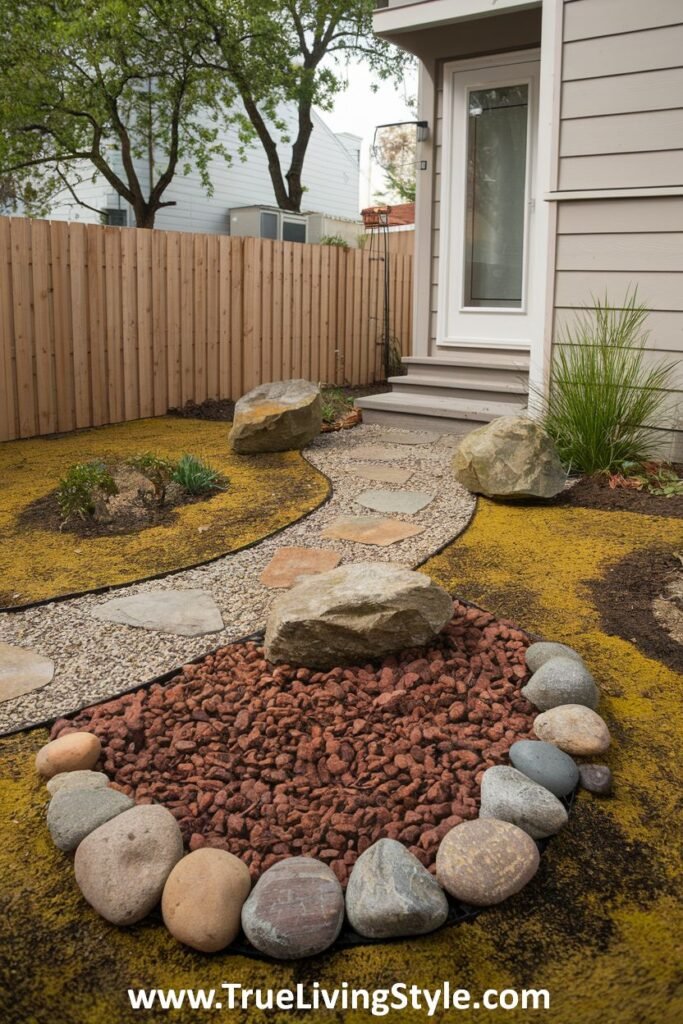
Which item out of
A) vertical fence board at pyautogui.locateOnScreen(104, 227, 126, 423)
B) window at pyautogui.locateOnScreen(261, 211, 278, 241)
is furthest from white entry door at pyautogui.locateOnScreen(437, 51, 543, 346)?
window at pyautogui.locateOnScreen(261, 211, 278, 241)

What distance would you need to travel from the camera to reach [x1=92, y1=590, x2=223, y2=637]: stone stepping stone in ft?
9.55

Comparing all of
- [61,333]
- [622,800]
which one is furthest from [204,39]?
[622,800]

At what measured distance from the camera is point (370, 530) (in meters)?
3.90

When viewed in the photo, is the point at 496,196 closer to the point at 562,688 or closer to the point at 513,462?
the point at 513,462

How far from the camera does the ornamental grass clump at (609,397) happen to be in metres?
4.72

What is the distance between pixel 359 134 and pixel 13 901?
72.9 ft

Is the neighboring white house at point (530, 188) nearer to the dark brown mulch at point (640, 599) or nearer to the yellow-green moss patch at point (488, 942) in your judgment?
the dark brown mulch at point (640, 599)

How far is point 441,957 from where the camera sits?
164 cm

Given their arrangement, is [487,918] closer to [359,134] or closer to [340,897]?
[340,897]

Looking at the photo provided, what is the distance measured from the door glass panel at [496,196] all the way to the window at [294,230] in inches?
376

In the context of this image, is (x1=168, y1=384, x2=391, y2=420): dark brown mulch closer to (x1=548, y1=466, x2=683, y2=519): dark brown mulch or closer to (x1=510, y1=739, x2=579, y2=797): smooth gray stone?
(x1=548, y1=466, x2=683, y2=519): dark brown mulch

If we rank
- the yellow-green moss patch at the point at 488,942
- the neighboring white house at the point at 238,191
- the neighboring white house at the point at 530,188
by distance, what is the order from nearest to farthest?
Answer: the yellow-green moss patch at the point at 488,942, the neighboring white house at the point at 530,188, the neighboring white house at the point at 238,191

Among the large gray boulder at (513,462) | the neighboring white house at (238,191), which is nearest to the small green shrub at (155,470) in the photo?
the large gray boulder at (513,462)

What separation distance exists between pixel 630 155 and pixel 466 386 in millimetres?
2069
